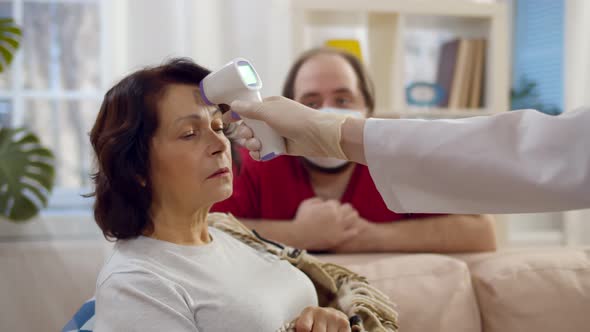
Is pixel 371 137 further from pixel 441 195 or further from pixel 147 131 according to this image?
pixel 147 131

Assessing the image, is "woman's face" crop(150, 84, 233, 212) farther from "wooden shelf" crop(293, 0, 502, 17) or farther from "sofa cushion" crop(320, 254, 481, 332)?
"wooden shelf" crop(293, 0, 502, 17)

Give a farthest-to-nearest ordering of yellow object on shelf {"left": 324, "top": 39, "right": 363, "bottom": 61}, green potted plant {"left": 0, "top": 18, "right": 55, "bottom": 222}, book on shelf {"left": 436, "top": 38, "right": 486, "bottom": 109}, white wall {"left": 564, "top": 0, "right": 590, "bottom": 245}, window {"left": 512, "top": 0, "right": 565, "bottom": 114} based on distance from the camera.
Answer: window {"left": 512, "top": 0, "right": 565, "bottom": 114} → white wall {"left": 564, "top": 0, "right": 590, "bottom": 245} → book on shelf {"left": 436, "top": 38, "right": 486, "bottom": 109} → yellow object on shelf {"left": 324, "top": 39, "right": 363, "bottom": 61} → green potted plant {"left": 0, "top": 18, "right": 55, "bottom": 222}

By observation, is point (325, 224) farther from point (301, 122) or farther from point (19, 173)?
point (19, 173)

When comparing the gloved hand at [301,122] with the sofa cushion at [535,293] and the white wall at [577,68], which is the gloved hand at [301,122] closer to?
the sofa cushion at [535,293]

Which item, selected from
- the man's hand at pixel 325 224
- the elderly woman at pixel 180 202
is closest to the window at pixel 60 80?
the man's hand at pixel 325 224

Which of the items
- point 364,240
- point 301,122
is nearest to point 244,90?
point 301,122

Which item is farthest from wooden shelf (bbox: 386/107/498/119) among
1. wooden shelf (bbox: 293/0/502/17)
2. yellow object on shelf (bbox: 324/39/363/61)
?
wooden shelf (bbox: 293/0/502/17)

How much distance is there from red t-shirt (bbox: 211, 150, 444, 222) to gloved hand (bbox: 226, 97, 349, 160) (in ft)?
2.57

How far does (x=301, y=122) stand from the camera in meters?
0.99

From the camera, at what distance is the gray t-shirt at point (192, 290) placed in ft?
3.03

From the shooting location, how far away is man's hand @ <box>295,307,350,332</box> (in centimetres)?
104

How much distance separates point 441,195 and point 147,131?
1.84 ft

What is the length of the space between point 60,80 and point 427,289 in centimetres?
193

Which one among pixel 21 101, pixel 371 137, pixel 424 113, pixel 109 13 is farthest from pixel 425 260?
pixel 21 101
